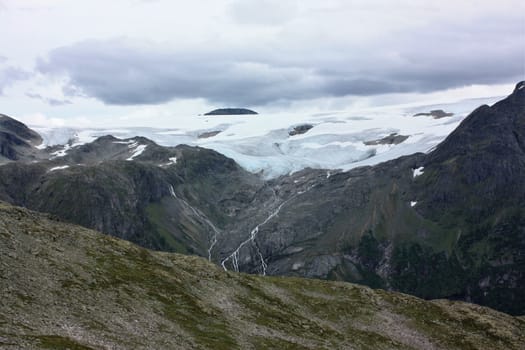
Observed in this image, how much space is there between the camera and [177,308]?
247ft

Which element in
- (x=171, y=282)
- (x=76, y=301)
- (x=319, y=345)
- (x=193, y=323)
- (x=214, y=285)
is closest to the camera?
(x=76, y=301)

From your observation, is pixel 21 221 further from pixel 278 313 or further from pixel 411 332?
pixel 411 332

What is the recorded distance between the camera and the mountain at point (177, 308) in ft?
188

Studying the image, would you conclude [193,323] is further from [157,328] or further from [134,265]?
[134,265]

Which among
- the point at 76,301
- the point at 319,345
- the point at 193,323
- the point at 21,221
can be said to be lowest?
the point at 319,345

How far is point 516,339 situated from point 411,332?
61.0ft

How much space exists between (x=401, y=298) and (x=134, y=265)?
4917 centimetres

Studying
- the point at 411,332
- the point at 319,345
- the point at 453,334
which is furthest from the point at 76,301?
the point at 453,334

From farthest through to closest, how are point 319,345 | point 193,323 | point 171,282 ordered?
point 171,282 → point 319,345 → point 193,323

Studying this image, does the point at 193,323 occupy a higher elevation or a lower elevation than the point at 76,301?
lower

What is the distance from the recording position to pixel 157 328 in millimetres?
64375

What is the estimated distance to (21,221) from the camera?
278 feet

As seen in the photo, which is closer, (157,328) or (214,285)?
(157,328)

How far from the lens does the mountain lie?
2256 inches
